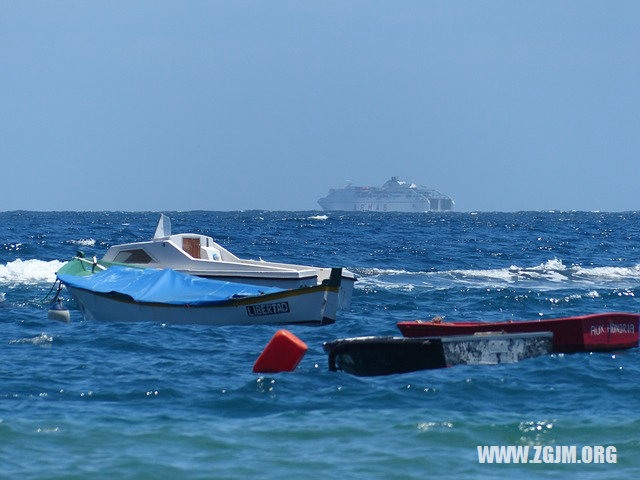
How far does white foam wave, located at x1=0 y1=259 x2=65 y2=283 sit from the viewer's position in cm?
3665

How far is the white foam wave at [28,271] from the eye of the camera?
36.7 metres

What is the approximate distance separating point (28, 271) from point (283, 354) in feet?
79.1

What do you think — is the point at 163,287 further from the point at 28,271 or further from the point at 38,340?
the point at 28,271

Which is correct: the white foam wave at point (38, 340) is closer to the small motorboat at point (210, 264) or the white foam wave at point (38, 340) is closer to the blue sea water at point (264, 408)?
the blue sea water at point (264, 408)

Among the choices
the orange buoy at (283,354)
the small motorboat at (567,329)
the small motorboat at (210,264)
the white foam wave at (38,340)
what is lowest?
the white foam wave at (38,340)

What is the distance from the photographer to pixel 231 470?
11453 millimetres

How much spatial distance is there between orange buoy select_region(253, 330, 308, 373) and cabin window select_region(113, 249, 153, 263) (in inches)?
511

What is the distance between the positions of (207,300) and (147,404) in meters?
9.08

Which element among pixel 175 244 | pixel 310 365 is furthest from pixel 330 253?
pixel 310 365

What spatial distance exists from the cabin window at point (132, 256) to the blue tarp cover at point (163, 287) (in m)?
2.41

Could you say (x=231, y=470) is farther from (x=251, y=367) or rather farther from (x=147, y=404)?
(x=251, y=367)

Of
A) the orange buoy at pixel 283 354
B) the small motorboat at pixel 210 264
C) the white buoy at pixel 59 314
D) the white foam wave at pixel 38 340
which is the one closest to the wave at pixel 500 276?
the small motorboat at pixel 210 264

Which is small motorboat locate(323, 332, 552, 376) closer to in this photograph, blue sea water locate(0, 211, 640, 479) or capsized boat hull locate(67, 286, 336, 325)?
blue sea water locate(0, 211, 640, 479)

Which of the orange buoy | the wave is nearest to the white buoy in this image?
the orange buoy
